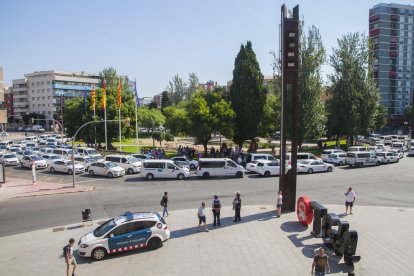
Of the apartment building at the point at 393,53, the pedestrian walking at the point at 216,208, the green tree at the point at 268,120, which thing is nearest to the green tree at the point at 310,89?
the green tree at the point at 268,120

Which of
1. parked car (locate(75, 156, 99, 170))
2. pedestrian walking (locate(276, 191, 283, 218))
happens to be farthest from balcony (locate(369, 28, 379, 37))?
pedestrian walking (locate(276, 191, 283, 218))

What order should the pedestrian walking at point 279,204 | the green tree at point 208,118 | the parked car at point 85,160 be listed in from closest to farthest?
the pedestrian walking at point 279,204 → the parked car at point 85,160 → the green tree at point 208,118

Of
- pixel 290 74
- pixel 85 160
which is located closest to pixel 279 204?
pixel 290 74

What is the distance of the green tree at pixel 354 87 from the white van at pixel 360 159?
1475cm

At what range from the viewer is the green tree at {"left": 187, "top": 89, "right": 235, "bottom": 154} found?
46.6 meters

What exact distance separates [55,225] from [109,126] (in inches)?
1488

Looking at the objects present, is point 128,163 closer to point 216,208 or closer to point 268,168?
point 268,168

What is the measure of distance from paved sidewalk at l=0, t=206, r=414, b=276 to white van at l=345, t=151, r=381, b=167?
20.1m

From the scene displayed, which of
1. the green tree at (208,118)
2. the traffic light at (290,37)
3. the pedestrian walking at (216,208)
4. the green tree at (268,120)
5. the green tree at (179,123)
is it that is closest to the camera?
the pedestrian walking at (216,208)

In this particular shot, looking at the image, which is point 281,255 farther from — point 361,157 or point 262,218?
point 361,157

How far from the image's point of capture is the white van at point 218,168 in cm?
3316

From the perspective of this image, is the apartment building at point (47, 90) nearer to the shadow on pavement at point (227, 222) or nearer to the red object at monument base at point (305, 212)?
the shadow on pavement at point (227, 222)

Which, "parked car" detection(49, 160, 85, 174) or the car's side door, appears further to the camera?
"parked car" detection(49, 160, 85, 174)

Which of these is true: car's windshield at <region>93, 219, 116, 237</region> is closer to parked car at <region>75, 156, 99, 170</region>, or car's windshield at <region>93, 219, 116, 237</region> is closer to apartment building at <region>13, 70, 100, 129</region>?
parked car at <region>75, 156, 99, 170</region>
